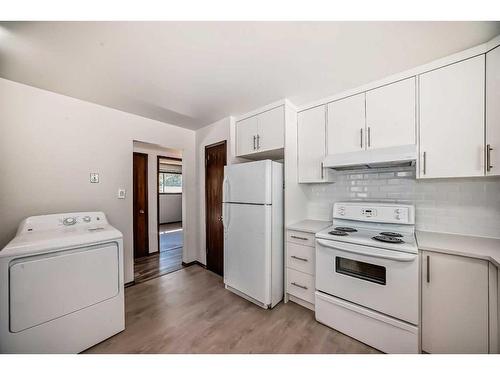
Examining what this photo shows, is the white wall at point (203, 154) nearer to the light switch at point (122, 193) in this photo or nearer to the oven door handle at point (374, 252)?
the light switch at point (122, 193)

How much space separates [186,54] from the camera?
1477 mm

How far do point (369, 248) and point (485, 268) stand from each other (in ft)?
2.08

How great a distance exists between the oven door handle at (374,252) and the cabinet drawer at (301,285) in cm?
53

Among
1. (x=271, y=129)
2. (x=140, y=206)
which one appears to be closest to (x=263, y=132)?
(x=271, y=129)

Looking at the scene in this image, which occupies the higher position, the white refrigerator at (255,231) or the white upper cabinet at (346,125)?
the white upper cabinet at (346,125)

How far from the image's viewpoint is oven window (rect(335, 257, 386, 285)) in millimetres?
1592

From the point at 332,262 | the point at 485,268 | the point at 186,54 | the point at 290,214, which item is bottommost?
the point at 332,262

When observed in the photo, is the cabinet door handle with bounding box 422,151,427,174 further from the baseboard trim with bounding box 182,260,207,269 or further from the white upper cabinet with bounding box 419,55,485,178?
the baseboard trim with bounding box 182,260,207,269

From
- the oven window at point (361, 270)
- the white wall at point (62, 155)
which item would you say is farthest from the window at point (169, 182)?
the oven window at point (361, 270)

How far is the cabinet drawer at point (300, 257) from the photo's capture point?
2.07 meters

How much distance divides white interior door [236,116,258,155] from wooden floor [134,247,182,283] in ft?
7.41

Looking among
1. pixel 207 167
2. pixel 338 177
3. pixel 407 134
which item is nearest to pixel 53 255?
pixel 207 167

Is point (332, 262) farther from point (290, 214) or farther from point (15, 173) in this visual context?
point (15, 173)

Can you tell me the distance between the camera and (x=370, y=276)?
163 centimetres
